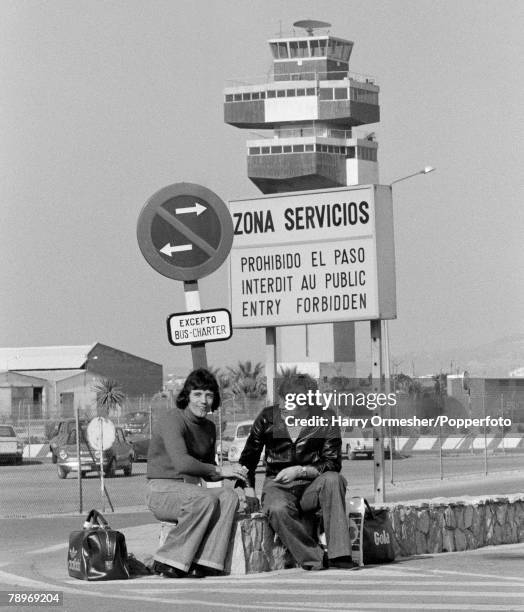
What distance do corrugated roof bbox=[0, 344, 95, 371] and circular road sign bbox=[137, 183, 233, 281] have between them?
89917 mm

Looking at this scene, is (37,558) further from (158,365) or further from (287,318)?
(158,365)

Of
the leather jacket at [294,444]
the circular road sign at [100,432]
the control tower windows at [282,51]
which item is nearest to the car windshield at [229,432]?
the circular road sign at [100,432]

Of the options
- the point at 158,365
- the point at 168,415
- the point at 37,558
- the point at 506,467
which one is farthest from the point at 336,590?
the point at 158,365

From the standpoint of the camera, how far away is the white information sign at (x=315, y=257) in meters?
13.4

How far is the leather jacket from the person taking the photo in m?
10.9

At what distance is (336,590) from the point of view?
9453 millimetres

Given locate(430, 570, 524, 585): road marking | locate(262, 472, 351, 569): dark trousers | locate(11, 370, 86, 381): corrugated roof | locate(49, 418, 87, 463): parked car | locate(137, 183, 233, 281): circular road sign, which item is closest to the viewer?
locate(430, 570, 524, 585): road marking

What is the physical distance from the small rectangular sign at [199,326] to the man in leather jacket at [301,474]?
0.91 m

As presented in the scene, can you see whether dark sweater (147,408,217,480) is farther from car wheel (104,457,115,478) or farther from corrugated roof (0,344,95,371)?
corrugated roof (0,344,95,371)

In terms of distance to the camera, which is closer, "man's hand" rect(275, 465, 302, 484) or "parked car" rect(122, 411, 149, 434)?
"man's hand" rect(275, 465, 302, 484)

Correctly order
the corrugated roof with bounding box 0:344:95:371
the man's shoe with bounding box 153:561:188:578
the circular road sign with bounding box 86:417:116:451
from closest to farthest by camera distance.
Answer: the man's shoe with bounding box 153:561:188:578 < the circular road sign with bounding box 86:417:116:451 < the corrugated roof with bounding box 0:344:95:371

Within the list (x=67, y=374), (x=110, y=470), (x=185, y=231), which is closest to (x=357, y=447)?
(x=110, y=470)

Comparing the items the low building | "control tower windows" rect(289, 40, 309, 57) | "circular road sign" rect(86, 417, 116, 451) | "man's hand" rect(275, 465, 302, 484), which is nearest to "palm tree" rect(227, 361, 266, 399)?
the low building

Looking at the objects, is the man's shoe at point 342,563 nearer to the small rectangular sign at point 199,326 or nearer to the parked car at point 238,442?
the small rectangular sign at point 199,326
